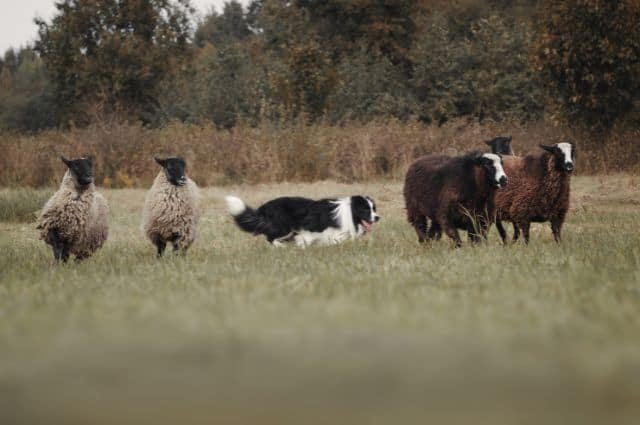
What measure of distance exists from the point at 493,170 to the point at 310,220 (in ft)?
9.77

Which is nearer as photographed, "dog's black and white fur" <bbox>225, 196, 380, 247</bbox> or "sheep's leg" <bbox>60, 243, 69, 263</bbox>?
"sheep's leg" <bbox>60, 243, 69, 263</bbox>

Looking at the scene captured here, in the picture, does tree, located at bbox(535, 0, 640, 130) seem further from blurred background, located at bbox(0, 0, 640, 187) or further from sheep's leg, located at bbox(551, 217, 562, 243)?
sheep's leg, located at bbox(551, 217, 562, 243)

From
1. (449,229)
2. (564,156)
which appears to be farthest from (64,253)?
(564,156)

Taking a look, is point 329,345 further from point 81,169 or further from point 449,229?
point 81,169

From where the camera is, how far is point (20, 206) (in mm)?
16125

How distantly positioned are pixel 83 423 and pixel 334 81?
31509mm

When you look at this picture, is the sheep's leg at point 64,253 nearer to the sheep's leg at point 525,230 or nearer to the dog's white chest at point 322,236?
the dog's white chest at point 322,236

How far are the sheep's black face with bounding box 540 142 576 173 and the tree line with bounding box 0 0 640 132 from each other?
43.9ft

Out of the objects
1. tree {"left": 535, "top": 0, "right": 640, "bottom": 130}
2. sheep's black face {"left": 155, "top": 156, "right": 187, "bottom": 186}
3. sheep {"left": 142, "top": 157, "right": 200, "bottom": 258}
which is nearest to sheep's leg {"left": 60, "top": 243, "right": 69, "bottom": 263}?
sheep {"left": 142, "top": 157, "right": 200, "bottom": 258}

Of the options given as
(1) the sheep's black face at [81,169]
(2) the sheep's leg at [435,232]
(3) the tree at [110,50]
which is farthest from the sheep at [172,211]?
(3) the tree at [110,50]

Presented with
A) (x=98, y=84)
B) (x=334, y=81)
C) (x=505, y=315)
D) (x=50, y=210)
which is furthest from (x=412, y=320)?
(x=98, y=84)

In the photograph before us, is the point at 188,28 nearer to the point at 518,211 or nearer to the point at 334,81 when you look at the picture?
the point at 334,81

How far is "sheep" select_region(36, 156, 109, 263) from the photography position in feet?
30.7

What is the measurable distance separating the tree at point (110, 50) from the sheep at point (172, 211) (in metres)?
31.7
